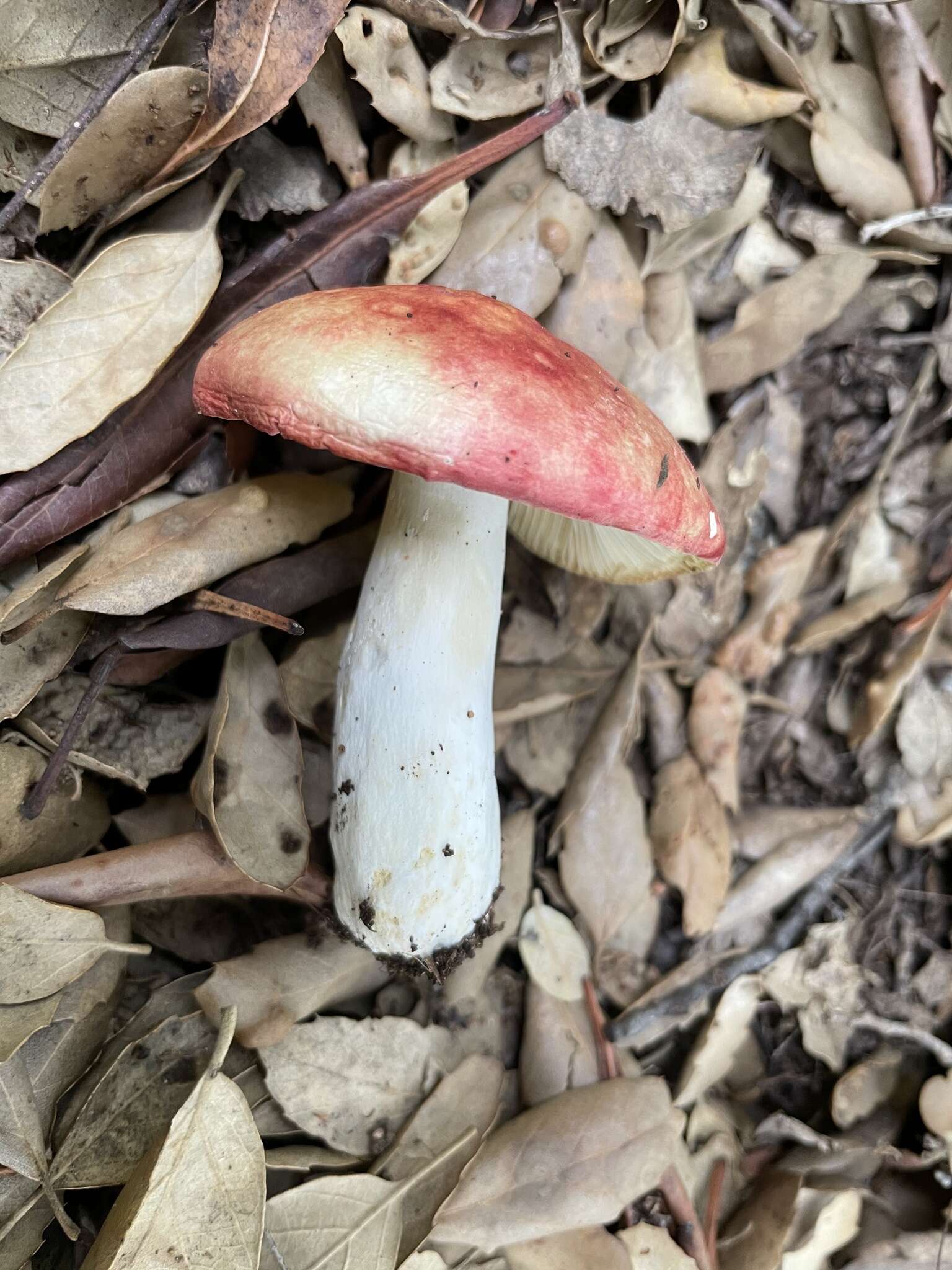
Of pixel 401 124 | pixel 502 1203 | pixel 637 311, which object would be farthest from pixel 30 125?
pixel 502 1203

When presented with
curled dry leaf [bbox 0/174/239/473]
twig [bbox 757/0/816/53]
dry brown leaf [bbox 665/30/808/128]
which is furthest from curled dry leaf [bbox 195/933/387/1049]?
twig [bbox 757/0/816/53]

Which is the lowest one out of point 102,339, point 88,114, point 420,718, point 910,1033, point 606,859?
point 910,1033

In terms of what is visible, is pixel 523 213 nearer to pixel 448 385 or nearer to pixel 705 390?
pixel 705 390

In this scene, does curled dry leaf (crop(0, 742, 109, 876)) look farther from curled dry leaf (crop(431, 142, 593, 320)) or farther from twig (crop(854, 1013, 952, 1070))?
twig (crop(854, 1013, 952, 1070))

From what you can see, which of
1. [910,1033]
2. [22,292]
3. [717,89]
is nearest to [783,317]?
[717,89]

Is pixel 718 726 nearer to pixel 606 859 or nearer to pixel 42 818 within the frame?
pixel 606 859
